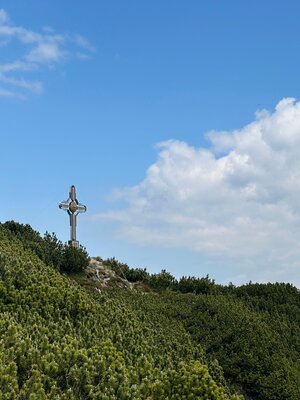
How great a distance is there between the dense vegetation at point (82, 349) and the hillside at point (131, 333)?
2 cm

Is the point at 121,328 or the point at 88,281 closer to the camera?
the point at 121,328

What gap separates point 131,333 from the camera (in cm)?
1227

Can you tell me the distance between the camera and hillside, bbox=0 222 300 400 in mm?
8896

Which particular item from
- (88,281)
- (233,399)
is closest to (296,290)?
(88,281)

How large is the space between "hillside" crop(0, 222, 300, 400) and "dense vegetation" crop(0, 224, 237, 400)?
0.02m

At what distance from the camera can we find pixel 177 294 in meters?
21.0

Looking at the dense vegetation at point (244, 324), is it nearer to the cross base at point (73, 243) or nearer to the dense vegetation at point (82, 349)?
the dense vegetation at point (82, 349)

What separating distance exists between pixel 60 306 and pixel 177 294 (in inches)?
354

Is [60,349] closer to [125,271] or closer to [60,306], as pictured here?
[60,306]

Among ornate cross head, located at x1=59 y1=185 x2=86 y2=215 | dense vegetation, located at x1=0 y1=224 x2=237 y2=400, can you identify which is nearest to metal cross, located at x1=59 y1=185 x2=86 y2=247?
ornate cross head, located at x1=59 y1=185 x2=86 y2=215

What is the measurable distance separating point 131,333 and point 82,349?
305cm

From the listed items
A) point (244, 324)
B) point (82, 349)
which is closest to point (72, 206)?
point (244, 324)

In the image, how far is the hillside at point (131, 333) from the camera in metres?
8.90

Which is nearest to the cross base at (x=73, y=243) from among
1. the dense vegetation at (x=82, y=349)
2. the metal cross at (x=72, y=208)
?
the metal cross at (x=72, y=208)
